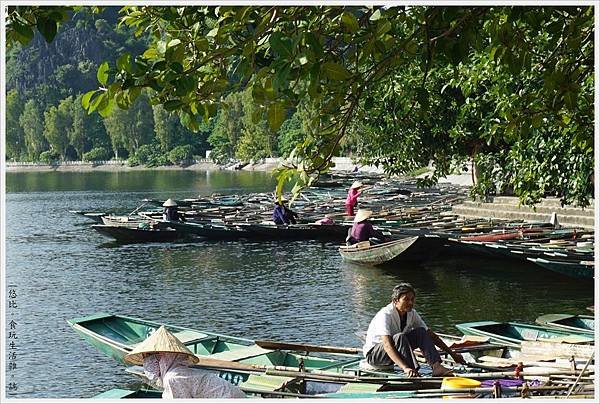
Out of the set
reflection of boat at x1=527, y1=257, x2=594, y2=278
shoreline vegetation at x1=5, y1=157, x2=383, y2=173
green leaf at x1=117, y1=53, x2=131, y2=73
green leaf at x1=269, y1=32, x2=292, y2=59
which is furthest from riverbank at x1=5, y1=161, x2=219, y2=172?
green leaf at x1=269, y1=32, x2=292, y2=59

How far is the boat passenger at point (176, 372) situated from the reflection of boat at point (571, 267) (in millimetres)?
9487

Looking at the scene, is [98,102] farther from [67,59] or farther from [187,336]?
[67,59]

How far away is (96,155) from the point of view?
96.5 metres

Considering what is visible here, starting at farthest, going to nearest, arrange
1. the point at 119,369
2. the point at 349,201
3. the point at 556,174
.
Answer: the point at 349,201, the point at 556,174, the point at 119,369

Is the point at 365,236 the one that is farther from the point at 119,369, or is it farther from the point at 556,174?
the point at 119,369

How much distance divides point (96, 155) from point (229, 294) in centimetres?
8153

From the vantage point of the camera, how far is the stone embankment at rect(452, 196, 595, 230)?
64.4ft

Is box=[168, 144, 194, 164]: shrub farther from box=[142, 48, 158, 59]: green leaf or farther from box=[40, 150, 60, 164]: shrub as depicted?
box=[142, 48, 158, 59]: green leaf

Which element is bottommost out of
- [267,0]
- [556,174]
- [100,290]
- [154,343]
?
[100,290]

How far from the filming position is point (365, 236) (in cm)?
1906

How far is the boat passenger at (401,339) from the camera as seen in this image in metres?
8.02

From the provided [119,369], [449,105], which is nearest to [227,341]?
[119,369]

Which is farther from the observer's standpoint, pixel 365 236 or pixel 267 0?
pixel 365 236

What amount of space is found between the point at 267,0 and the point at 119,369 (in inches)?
299
